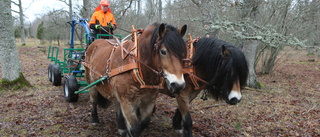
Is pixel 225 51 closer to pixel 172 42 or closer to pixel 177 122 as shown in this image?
pixel 172 42

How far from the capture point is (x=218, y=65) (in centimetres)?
368

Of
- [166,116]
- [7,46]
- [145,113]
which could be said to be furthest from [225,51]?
[7,46]

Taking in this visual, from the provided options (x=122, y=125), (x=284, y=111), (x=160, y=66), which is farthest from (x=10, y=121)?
(x=284, y=111)

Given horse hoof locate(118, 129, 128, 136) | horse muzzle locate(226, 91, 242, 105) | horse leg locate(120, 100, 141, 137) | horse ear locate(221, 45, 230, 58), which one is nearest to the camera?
horse leg locate(120, 100, 141, 137)

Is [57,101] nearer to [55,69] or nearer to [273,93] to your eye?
[55,69]

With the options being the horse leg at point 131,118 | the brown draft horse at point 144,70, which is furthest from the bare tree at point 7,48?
the horse leg at point 131,118

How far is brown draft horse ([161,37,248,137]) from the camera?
3.48 meters

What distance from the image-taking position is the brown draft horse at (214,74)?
348 cm

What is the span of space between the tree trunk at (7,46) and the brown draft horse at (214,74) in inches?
221

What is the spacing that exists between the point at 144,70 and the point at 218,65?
133 cm

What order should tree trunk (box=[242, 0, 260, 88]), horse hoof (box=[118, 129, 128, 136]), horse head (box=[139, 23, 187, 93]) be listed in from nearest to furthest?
horse head (box=[139, 23, 187, 93]) → horse hoof (box=[118, 129, 128, 136]) → tree trunk (box=[242, 0, 260, 88])

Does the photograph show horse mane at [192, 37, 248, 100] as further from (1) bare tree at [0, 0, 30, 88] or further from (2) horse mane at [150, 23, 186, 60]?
(1) bare tree at [0, 0, 30, 88]

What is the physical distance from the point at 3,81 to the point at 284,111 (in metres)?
8.26

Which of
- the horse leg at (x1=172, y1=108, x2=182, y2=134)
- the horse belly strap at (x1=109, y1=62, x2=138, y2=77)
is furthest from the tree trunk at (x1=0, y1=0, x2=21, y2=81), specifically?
the horse leg at (x1=172, y1=108, x2=182, y2=134)
